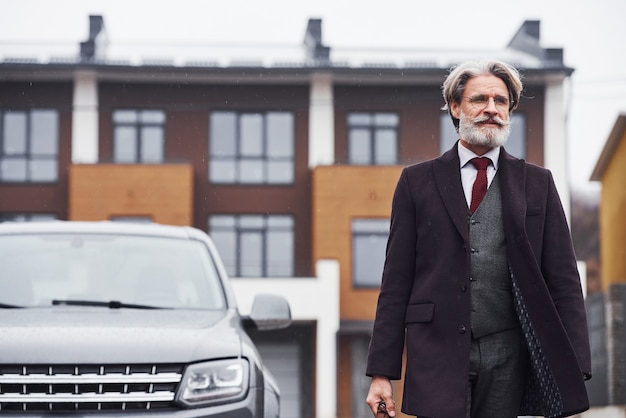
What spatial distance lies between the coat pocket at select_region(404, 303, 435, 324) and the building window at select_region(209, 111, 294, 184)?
32870mm

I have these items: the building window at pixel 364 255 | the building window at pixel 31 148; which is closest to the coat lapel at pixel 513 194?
the building window at pixel 364 255

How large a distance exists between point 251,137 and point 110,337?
32022mm

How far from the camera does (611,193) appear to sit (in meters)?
30.8

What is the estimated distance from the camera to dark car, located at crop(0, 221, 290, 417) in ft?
18.0

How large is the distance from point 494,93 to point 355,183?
30.8 meters

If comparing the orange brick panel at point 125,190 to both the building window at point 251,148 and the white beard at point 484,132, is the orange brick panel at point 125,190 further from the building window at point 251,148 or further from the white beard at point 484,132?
the white beard at point 484,132

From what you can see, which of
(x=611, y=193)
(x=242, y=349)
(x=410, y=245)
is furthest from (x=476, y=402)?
(x=611, y=193)

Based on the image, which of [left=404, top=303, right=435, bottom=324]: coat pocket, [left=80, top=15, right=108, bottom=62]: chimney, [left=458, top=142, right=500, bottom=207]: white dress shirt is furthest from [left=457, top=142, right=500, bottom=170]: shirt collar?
[left=80, top=15, right=108, bottom=62]: chimney

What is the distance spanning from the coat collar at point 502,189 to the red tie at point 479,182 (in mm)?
48

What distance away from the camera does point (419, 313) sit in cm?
449

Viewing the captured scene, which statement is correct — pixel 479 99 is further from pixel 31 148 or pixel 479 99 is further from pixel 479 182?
pixel 31 148

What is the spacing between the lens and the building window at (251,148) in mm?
37438

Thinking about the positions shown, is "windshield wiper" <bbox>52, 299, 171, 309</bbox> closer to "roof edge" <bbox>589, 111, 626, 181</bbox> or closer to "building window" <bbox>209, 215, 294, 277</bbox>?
"roof edge" <bbox>589, 111, 626, 181</bbox>

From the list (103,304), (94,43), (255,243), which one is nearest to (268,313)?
(103,304)
